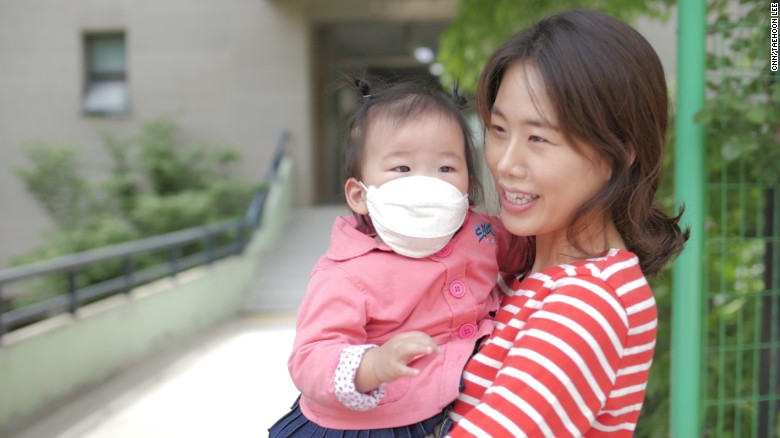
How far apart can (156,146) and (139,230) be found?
2280 mm

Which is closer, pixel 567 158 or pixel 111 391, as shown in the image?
pixel 567 158

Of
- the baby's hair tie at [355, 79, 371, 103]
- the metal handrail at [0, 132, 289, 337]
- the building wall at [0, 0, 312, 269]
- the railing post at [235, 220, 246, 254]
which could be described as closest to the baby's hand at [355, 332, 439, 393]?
the baby's hair tie at [355, 79, 371, 103]

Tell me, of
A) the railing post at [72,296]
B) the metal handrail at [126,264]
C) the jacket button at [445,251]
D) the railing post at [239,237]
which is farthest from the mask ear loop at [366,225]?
the railing post at [239,237]

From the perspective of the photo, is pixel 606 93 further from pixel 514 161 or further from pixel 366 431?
pixel 366 431

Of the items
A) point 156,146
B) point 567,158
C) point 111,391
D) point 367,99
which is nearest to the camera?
point 567,158

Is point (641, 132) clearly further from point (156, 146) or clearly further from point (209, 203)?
point (156, 146)

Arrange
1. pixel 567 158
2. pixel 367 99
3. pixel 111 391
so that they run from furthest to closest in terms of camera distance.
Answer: pixel 111 391, pixel 367 99, pixel 567 158

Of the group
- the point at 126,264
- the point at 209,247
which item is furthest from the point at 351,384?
the point at 209,247

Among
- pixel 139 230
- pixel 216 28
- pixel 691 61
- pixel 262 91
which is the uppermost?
pixel 216 28

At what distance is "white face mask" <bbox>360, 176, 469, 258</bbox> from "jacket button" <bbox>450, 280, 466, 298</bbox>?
0.07m

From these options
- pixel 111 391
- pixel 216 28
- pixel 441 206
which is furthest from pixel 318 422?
A: pixel 216 28

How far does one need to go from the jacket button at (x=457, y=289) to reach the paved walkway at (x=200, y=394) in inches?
129

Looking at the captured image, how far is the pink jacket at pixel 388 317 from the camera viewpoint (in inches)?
50.6

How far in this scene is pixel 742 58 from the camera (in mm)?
2797
